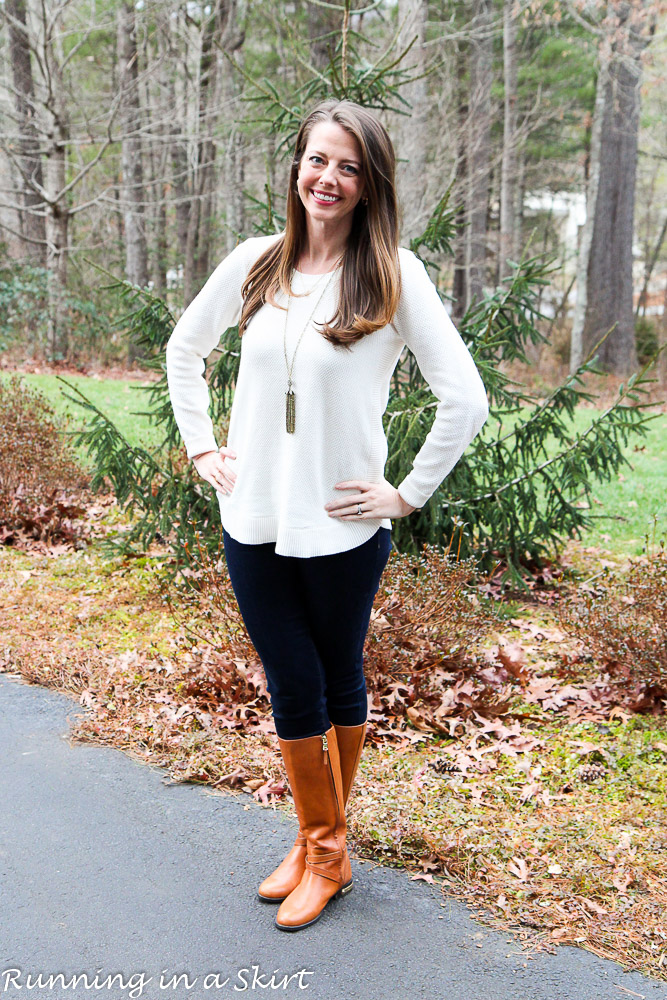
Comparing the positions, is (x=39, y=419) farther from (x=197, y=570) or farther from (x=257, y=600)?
(x=257, y=600)

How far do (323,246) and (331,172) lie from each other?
218 millimetres

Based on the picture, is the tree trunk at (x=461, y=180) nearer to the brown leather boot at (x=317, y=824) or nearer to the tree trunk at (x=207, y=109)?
the tree trunk at (x=207, y=109)

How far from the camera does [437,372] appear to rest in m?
2.54

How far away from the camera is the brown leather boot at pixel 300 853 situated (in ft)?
9.36

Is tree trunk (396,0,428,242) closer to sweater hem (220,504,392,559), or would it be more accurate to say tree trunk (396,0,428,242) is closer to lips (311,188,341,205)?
lips (311,188,341,205)

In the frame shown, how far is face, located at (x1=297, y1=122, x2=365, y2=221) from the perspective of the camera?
2469 millimetres

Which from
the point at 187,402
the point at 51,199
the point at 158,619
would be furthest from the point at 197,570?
the point at 51,199

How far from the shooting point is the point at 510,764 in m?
3.80

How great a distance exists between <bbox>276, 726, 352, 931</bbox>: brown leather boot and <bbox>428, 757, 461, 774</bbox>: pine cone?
0.92m

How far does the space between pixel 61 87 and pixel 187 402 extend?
46.4ft

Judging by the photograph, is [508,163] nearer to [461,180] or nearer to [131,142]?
[461,180]

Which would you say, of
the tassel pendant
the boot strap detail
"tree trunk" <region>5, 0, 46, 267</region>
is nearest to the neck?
the tassel pendant

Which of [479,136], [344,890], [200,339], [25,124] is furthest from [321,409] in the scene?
[25,124]

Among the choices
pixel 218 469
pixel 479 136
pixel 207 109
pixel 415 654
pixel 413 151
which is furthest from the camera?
pixel 479 136
